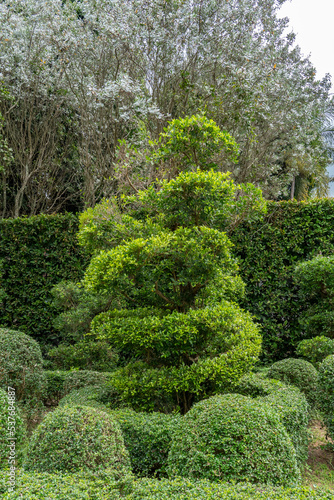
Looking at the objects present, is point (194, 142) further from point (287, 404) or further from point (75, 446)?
point (75, 446)

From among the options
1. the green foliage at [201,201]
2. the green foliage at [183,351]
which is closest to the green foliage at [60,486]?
the green foliage at [183,351]

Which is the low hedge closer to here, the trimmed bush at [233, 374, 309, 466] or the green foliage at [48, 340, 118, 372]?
the trimmed bush at [233, 374, 309, 466]

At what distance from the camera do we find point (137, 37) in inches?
339

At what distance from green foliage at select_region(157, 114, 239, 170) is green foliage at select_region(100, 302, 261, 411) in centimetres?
182

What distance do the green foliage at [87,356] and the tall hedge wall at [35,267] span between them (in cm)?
133

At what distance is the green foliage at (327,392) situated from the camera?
13.5 feet

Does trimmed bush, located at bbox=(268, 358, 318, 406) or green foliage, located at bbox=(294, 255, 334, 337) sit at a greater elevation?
green foliage, located at bbox=(294, 255, 334, 337)

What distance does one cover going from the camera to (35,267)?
26.5 feet


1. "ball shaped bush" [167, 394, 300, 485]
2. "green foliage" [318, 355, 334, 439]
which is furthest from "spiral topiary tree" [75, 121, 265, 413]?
"ball shaped bush" [167, 394, 300, 485]

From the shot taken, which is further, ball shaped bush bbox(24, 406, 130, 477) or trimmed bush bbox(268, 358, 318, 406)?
trimmed bush bbox(268, 358, 318, 406)

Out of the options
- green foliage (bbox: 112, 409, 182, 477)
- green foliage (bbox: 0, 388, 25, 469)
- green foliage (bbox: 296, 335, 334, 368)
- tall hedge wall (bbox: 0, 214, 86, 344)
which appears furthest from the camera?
tall hedge wall (bbox: 0, 214, 86, 344)

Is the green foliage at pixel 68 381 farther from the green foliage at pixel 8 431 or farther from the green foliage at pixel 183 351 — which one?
the green foliage at pixel 8 431

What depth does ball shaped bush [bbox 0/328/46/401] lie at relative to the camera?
4695 mm

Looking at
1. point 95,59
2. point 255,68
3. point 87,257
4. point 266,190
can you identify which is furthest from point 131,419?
point 266,190
